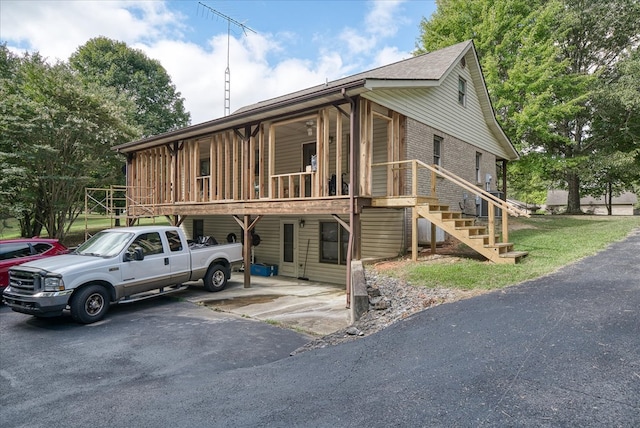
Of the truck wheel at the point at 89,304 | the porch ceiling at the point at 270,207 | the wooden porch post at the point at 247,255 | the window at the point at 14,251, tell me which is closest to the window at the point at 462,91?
the porch ceiling at the point at 270,207

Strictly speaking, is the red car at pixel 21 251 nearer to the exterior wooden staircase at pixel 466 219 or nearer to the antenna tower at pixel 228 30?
the exterior wooden staircase at pixel 466 219

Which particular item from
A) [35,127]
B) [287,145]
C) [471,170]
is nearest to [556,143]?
[471,170]

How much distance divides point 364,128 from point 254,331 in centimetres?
546

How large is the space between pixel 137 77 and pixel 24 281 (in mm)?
34350

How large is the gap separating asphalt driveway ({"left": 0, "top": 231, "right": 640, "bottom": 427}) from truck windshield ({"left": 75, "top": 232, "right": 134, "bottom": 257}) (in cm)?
216

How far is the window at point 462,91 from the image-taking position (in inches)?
545

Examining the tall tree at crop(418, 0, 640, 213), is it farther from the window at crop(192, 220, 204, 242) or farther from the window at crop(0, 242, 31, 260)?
the window at crop(0, 242, 31, 260)

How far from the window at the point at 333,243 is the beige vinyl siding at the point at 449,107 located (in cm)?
459

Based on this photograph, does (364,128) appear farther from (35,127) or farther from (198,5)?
(35,127)

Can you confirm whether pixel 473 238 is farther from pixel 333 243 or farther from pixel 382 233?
pixel 333 243

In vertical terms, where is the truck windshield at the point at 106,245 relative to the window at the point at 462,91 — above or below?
below

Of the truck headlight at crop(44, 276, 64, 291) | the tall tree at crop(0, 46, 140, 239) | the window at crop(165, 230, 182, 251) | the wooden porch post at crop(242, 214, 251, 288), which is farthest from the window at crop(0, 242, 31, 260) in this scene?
the tall tree at crop(0, 46, 140, 239)

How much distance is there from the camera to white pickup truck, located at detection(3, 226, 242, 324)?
6848 mm

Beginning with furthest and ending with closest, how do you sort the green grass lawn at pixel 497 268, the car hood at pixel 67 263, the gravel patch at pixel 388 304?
the car hood at pixel 67 263
the green grass lawn at pixel 497 268
the gravel patch at pixel 388 304
